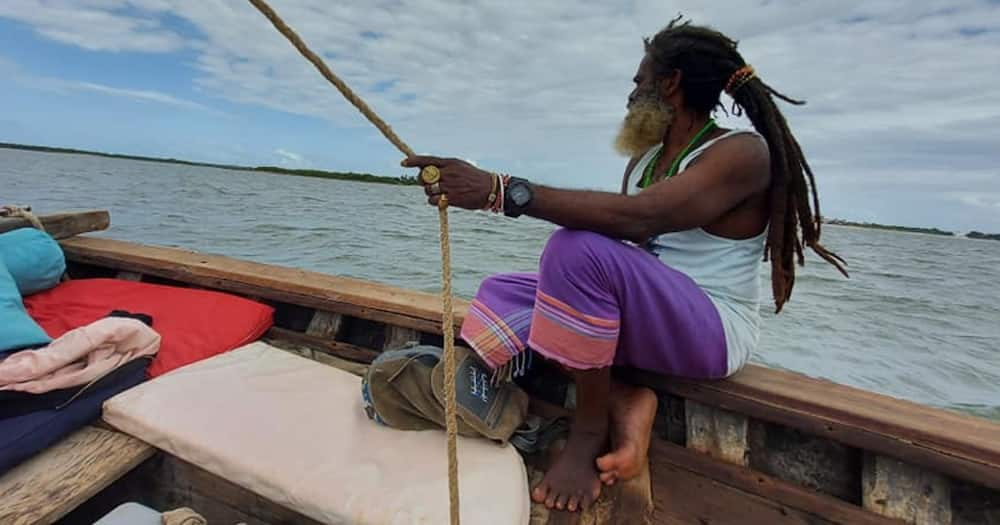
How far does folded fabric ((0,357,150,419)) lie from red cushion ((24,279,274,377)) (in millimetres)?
231

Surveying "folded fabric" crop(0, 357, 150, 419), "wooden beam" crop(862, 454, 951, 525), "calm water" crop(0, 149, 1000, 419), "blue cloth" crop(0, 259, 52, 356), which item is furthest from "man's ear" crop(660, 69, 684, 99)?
"calm water" crop(0, 149, 1000, 419)

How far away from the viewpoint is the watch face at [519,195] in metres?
1.23

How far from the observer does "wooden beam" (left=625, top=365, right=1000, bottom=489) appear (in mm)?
1089

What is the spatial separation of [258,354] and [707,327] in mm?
1391

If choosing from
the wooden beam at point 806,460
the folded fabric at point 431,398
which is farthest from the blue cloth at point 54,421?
the wooden beam at point 806,460

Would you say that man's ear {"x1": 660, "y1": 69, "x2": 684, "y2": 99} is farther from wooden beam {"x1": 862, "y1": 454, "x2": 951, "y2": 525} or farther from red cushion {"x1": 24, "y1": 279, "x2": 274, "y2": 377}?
red cushion {"x1": 24, "y1": 279, "x2": 274, "y2": 377}

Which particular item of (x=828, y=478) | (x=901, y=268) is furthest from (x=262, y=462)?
(x=901, y=268)

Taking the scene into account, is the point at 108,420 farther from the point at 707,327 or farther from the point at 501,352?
the point at 707,327

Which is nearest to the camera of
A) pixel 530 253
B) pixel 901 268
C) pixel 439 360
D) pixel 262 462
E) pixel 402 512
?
pixel 402 512

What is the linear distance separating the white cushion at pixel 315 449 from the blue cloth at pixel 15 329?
1.22ft

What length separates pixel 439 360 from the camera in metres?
1.47

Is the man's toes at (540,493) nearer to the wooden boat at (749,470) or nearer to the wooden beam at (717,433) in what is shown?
the wooden boat at (749,470)

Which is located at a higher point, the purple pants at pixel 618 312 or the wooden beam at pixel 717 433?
the purple pants at pixel 618 312

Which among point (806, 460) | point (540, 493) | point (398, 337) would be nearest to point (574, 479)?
point (540, 493)
